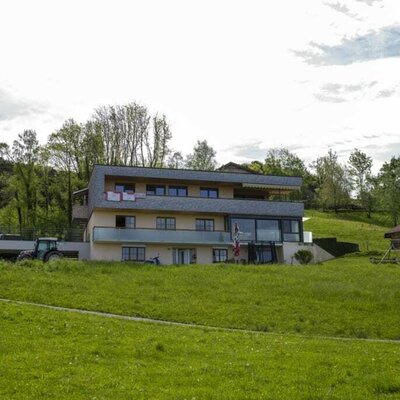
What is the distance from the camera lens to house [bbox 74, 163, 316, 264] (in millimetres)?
45938

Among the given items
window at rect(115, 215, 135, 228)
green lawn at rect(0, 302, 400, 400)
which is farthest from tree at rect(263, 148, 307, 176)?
green lawn at rect(0, 302, 400, 400)

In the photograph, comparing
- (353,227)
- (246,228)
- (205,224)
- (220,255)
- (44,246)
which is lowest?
(220,255)

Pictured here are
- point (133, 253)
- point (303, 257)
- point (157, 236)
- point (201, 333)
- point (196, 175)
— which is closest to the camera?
point (201, 333)

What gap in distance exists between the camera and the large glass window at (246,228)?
48.2 meters

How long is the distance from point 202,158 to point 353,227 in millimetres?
23757

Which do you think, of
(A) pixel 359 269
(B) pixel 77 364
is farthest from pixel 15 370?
(A) pixel 359 269

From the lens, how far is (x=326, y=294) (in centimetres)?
2694

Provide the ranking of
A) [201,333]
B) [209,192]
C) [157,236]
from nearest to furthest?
[201,333] → [157,236] → [209,192]

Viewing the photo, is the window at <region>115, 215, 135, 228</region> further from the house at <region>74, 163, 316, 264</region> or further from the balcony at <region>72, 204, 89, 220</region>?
the balcony at <region>72, 204, 89, 220</region>

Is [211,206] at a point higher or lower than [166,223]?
higher

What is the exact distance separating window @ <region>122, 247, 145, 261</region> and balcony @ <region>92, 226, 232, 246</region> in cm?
98

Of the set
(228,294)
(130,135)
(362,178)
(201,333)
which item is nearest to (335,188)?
(362,178)

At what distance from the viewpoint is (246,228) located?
48.8 meters

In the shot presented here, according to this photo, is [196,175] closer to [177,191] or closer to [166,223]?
[177,191]
